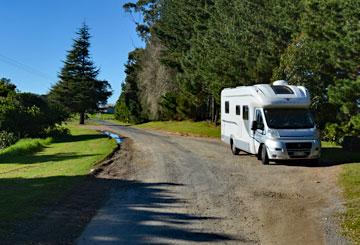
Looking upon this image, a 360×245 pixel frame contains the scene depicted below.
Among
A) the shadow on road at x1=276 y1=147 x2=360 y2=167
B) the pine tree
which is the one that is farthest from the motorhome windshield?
the pine tree

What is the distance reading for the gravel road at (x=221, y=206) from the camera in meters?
8.73

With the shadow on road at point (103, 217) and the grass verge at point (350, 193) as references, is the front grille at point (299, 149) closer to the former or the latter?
the grass verge at point (350, 193)

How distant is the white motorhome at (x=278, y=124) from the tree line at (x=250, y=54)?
3845mm

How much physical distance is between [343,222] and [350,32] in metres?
13.1

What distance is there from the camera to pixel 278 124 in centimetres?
1925

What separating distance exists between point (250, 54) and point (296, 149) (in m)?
18.3

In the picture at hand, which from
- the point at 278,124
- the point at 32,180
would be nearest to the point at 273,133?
the point at 278,124

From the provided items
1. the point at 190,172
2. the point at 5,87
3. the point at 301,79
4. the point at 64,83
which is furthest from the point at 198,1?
the point at 190,172

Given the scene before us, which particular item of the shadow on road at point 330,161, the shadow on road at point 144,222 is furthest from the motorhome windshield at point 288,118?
the shadow on road at point 144,222

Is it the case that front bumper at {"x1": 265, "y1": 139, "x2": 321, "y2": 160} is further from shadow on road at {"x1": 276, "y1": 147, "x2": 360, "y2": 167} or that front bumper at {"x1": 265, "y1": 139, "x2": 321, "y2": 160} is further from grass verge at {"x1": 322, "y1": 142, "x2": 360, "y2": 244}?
grass verge at {"x1": 322, "y1": 142, "x2": 360, "y2": 244}

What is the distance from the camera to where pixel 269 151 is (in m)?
18.8

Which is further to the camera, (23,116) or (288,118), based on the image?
(23,116)

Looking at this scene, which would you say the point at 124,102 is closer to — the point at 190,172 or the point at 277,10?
the point at 277,10

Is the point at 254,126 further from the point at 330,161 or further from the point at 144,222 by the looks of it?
the point at 144,222
